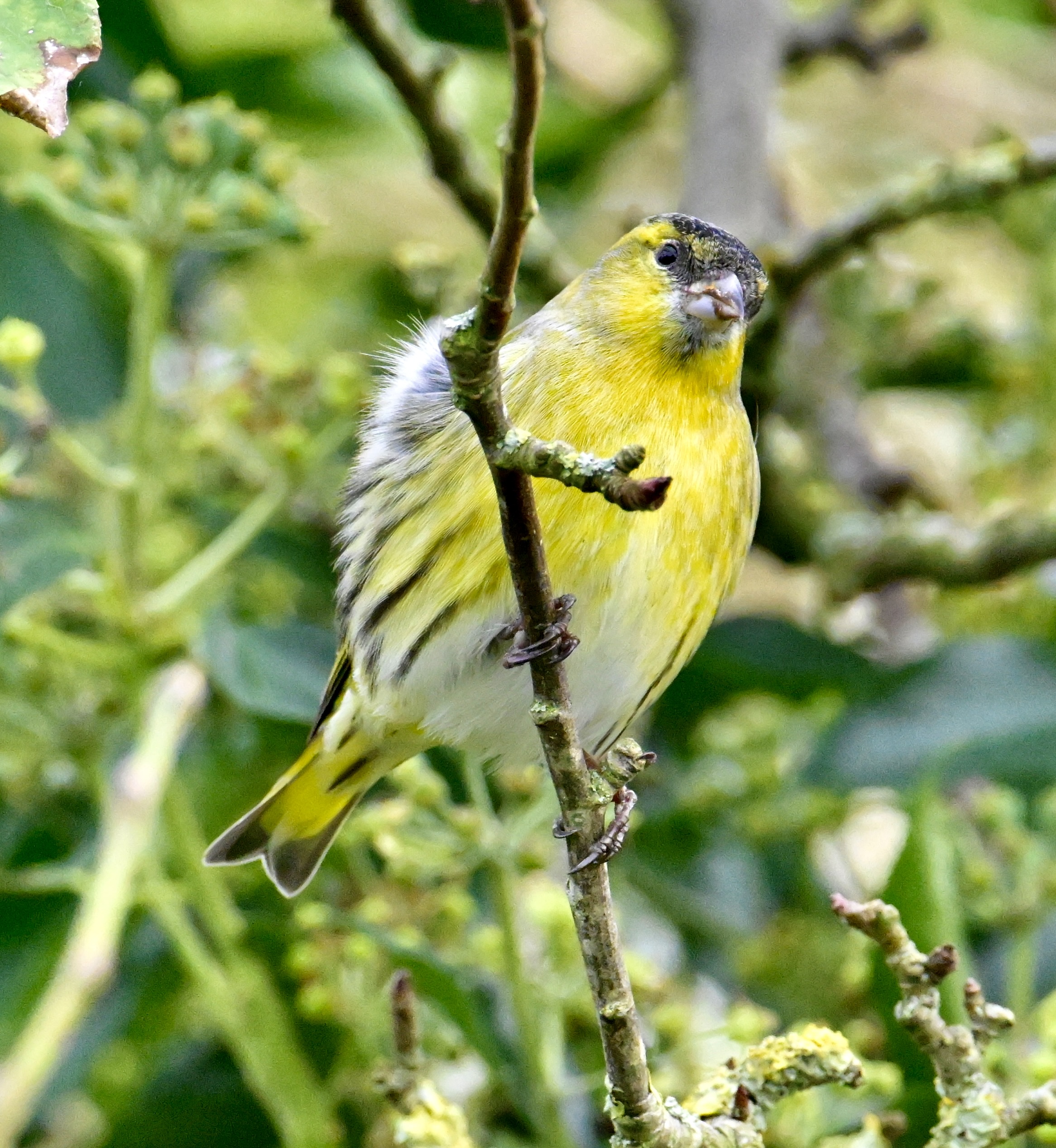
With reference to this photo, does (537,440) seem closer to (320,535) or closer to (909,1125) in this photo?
(909,1125)

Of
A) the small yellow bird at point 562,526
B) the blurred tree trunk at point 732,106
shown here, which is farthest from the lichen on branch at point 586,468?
the blurred tree trunk at point 732,106

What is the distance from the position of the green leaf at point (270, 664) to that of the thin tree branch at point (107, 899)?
0.25 feet

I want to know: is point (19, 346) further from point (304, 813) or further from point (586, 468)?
point (586, 468)

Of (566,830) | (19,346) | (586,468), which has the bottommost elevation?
(566,830)

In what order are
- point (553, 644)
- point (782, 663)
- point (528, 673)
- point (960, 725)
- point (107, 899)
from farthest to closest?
point (782, 663) < point (960, 725) < point (528, 673) < point (107, 899) < point (553, 644)

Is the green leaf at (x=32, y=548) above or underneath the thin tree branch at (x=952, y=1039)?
above

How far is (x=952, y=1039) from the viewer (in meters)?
1.53

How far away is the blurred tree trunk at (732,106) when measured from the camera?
10.8 feet

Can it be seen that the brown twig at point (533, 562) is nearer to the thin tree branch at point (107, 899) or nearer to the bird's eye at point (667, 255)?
the thin tree branch at point (107, 899)

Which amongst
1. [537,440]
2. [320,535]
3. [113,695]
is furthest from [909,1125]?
[320,535]

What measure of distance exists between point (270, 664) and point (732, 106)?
1.65 m

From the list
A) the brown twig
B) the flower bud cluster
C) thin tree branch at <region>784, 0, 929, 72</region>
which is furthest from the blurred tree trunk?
the brown twig

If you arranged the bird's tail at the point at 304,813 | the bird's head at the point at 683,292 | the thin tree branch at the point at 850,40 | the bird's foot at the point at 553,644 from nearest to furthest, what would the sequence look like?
1. the bird's foot at the point at 553,644
2. the bird's head at the point at 683,292
3. the bird's tail at the point at 304,813
4. the thin tree branch at the point at 850,40

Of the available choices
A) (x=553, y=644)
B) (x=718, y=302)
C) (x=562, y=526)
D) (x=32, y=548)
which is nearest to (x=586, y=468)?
(x=553, y=644)
